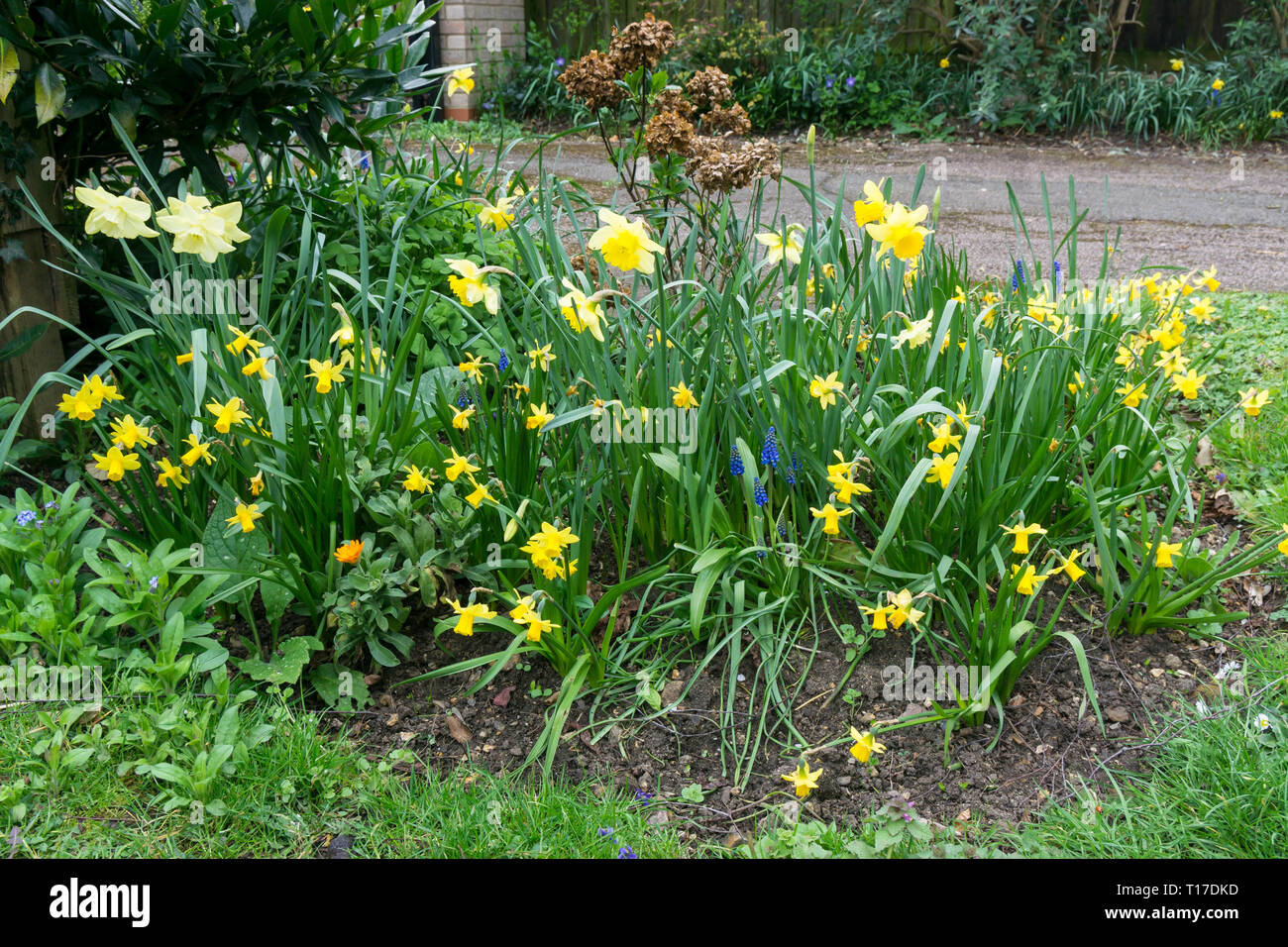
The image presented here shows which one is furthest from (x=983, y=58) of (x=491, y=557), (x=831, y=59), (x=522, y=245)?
(x=491, y=557)

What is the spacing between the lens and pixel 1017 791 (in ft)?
5.89

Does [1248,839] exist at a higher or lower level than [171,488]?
lower

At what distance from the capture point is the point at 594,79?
2.83m

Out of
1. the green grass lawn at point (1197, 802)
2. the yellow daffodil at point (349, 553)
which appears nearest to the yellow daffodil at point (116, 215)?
the yellow daffodil at point (349, 553)

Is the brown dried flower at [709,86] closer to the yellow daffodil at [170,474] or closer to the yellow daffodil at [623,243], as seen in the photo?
the yellow daffodil at [623,243]

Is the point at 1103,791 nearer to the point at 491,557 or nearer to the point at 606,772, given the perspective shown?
the point at 606,772

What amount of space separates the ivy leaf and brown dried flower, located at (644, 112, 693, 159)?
1473mm

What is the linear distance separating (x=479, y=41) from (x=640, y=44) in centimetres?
687

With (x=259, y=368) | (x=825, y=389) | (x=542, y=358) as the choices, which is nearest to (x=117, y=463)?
(x=259, y=368)

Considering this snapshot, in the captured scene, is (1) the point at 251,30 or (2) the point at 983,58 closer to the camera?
(1) the point at 251,30

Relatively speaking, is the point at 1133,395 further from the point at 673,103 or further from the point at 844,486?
the point at 673,103

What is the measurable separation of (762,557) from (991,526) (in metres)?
0.49

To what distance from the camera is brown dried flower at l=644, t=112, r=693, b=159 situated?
262 cm

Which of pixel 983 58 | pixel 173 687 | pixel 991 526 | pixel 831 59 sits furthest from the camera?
pixel 831 59
